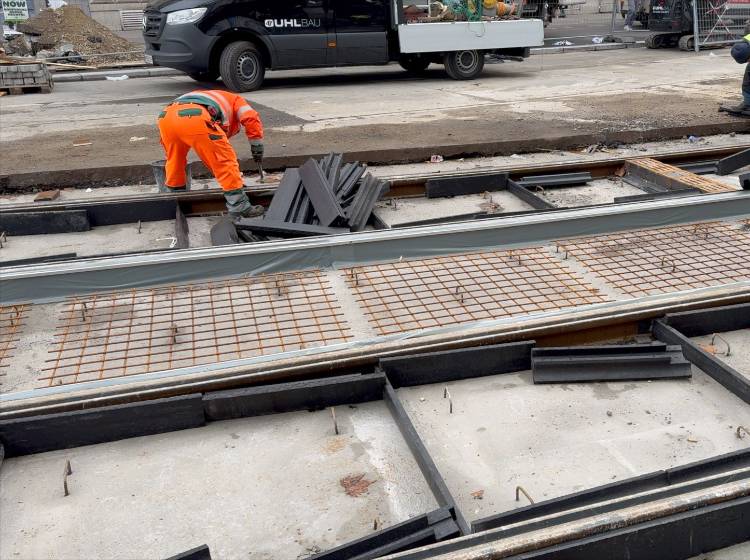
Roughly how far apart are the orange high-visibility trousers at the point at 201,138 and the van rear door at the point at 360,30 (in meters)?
7.33

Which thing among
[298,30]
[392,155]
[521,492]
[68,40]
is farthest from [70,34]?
[521,492]

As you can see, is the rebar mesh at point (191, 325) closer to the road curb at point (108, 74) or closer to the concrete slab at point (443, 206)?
the concrete slab at point (443, 206)

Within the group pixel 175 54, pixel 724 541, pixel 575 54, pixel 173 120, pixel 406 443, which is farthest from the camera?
pixel 575 54

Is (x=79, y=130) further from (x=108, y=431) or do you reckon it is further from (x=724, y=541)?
(x=724, y=541)

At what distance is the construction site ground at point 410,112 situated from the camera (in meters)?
8.75

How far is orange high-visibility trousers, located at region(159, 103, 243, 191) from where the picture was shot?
6.17 m

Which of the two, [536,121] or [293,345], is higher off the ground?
[536,121]

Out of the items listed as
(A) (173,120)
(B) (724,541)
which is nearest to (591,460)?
(B) (724,541)

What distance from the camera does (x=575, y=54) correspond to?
731 inches

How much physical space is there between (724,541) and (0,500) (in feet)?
10.1

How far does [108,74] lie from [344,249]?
13467 millimetres

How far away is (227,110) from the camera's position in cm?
646

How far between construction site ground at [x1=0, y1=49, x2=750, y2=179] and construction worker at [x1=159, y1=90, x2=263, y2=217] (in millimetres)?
1742

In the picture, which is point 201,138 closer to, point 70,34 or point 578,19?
point 70,34
